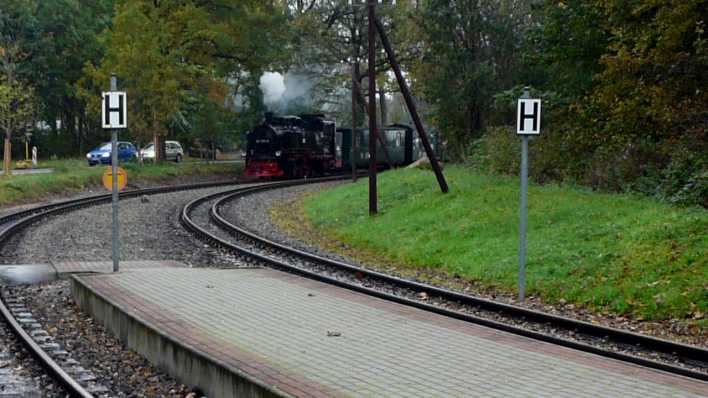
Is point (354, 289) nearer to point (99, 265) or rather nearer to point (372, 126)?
point (99, 265)

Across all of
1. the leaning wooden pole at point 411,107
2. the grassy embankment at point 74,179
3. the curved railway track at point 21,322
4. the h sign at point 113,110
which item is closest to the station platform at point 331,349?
the curved railway track at point 21,322

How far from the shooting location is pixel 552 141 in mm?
25375

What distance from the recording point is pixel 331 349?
8492mm

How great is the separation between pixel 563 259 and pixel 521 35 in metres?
24.9

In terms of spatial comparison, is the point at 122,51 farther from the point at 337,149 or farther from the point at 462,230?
the point at 462,230

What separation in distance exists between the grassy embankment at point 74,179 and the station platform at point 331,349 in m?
19.0

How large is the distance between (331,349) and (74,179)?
1094 inches

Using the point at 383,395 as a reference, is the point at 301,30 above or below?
above

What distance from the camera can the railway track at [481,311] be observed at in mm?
9094

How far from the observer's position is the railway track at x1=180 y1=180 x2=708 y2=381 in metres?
9.09

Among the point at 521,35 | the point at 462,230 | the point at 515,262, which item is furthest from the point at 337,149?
the point at 515,262

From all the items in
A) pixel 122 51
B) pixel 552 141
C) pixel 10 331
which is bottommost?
pixel 10 331

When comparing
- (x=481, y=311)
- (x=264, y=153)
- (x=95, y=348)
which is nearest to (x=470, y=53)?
(x=264, y=153)

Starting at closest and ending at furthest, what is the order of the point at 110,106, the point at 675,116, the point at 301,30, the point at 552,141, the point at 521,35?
the point at 110,106 < the point at 675,116 < the point at 552,141 < the point at 521,35 < the point at 301,30
